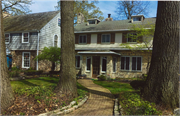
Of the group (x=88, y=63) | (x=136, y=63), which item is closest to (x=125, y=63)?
(x=136, y=63)

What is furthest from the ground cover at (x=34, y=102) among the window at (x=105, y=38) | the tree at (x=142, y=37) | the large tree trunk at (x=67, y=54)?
the window at (x=105, y=38)

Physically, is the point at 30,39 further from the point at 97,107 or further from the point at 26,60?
the point at 97,107

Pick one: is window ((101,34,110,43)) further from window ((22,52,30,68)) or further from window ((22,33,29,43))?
window ((22,52,30,68))

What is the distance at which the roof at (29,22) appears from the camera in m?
19.6

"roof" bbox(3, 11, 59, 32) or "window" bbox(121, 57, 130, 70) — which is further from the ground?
"roof" bbox(3, 11, 59, 32)

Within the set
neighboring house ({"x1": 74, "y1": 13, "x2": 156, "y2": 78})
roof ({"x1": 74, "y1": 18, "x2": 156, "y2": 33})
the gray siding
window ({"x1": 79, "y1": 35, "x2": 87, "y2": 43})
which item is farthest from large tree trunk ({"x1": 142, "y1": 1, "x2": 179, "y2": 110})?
the gray siding

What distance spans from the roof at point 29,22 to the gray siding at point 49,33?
1.54 ft

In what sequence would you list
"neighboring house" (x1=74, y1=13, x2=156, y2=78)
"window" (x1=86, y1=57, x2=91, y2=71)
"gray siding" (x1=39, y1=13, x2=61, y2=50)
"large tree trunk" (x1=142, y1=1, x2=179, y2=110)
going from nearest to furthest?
1. "large tree trunk" (x1=142, y1=1, x2=179, y2=110)
2. "neighboring house" (x1=74, y1=13, x2=156, y2=78)
3. "window" (x1=86, y1=57, x2=91, y2=71)
4. "gray siding" (x1=39, y1=13, x2=61, y2=50)

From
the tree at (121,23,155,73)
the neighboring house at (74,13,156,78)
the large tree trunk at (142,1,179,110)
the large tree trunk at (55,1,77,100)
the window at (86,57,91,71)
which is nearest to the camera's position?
the large tree trunk at (142,1,179,110)

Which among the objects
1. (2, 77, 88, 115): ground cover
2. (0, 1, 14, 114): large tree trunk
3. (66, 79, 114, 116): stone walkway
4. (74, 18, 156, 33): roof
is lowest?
(66, 79, 114, 116): stone walkway

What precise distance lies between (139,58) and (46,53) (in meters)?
9.67

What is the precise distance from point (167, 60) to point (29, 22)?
19753 mm

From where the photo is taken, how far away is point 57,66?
2056 cm

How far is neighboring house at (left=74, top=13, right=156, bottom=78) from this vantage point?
16.4m
